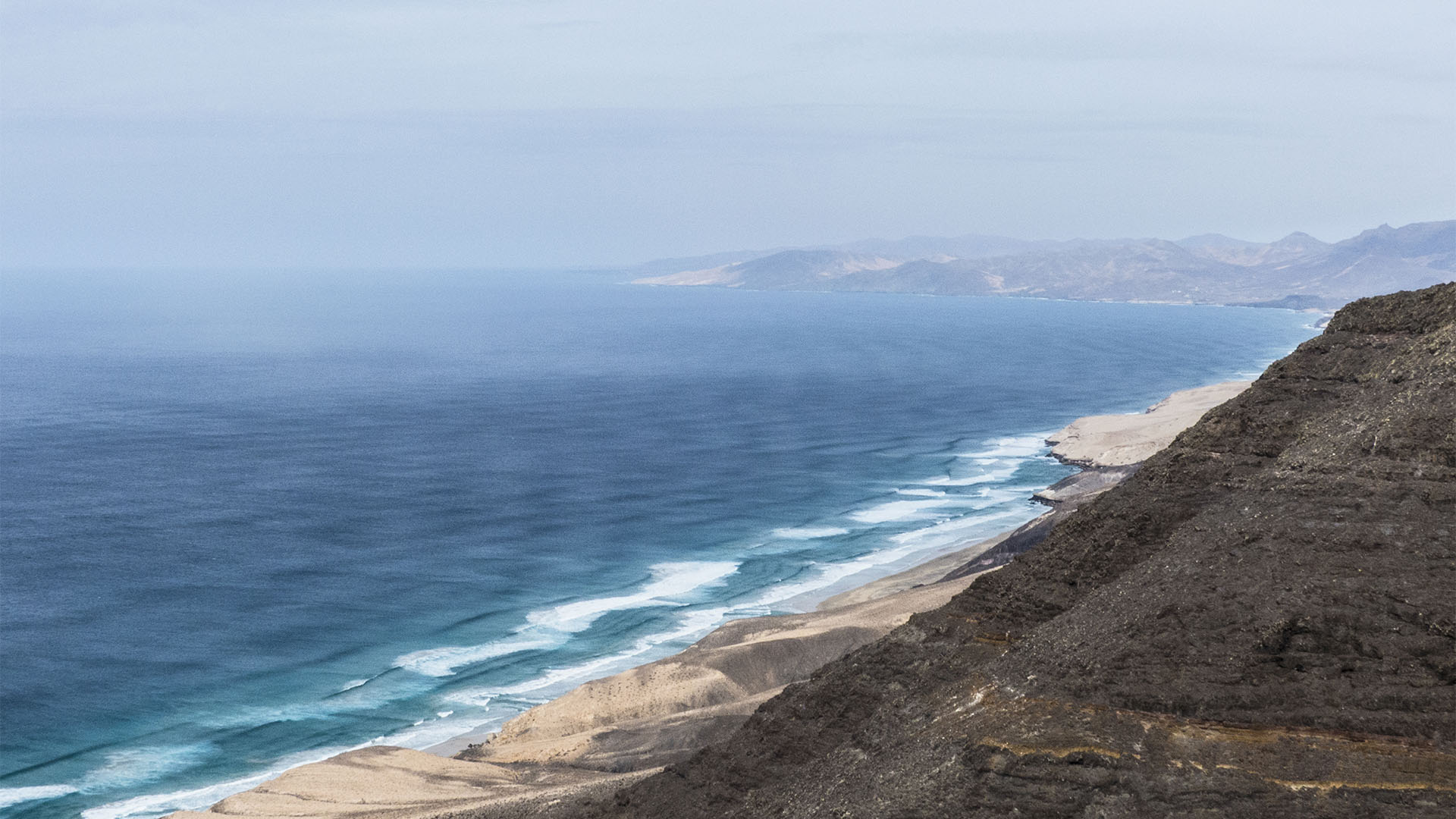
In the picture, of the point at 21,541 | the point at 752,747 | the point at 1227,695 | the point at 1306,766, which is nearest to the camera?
the point at 1306,766

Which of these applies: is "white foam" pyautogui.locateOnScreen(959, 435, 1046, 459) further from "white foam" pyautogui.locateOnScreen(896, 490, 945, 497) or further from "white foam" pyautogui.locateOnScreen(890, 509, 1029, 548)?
"white foam" pyautogui.locateOnScreen(890, 509, 1029, 548)

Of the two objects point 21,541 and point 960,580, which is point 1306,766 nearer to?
point 960,580

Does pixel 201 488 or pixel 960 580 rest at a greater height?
pixel 201 488

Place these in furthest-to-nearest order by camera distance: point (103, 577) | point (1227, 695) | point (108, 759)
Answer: point (103, 577) < point (108, 759) < point (1227, 695)

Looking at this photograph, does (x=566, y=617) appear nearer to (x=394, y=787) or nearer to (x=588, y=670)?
(x=588, y=670)

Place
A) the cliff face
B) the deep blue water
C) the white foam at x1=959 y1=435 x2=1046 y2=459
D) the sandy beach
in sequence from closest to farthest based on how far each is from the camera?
the cliff face < the sandy beach < the deep blue water < the white foam at x1=959 y1=435 x2=1046 y2=459

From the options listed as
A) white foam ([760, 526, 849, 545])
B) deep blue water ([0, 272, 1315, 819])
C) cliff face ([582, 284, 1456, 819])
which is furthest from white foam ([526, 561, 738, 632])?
cliff face ([582, 284, 1456, 819])

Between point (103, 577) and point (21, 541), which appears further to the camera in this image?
point (21, 541)

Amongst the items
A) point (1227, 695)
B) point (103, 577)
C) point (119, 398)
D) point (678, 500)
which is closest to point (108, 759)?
point (103, 577)
